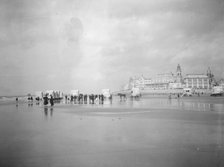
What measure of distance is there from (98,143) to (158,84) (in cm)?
16505

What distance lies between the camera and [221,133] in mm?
8445

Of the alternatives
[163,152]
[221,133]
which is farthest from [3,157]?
[221,133]

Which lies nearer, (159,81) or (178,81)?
(178,81)

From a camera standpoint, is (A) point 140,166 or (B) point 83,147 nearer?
(A) point 140,166

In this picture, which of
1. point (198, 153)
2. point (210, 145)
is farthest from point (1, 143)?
point (210, 145)

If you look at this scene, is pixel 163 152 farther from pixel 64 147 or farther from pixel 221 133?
pixel 221 133

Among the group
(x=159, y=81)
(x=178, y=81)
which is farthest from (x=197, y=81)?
(x=159, y=81)

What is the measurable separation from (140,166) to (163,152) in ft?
4.43

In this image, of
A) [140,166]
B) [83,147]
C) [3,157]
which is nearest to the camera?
[140,166]

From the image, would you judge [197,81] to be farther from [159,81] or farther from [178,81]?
[159,81]

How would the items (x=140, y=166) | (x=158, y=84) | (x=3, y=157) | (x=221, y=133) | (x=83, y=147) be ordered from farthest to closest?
(x=158, y=84), (x=221, y=133), (x=83, y=147), (x=3, y=157), (x=140, y=166)

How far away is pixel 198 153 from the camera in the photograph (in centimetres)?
596

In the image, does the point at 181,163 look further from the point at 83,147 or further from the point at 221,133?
the point at 221,133

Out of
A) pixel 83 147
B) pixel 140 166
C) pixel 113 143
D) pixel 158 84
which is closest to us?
pixel 140 166
